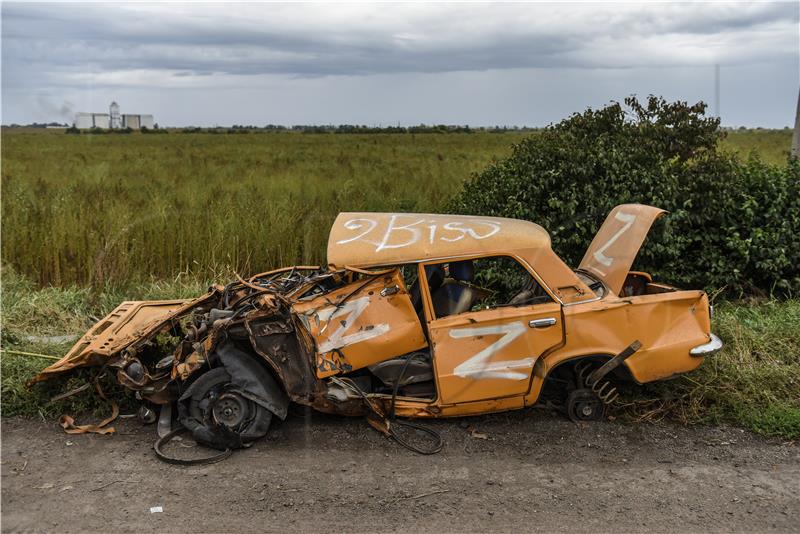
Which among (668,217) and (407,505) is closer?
(407,505)

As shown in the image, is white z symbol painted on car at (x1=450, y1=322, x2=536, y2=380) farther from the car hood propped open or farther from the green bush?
the green bush

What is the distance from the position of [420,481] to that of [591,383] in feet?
5.63

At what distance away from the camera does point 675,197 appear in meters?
8.41

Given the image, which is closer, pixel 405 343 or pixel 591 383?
pixel 405 343

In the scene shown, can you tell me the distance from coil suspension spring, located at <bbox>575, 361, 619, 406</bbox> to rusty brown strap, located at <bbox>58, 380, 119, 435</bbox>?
3.74 meters

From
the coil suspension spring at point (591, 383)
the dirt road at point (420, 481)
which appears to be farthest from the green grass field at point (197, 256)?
the dirt road at point (420, 481)

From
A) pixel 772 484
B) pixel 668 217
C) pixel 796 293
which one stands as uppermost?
pixel 668 217

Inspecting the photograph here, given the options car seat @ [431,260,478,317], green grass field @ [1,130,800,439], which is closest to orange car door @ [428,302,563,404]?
car seat @ [431,260,478,317]

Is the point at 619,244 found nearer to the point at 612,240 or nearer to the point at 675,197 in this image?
the point at 612,240

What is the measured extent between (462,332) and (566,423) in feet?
3.98

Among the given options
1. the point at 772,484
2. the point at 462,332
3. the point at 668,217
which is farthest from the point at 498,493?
the point at 668,217

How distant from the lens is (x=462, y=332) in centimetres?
565

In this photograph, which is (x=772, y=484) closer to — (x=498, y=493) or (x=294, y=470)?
(x=498, y=493)

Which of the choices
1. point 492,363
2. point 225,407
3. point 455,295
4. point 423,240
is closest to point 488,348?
point 492,363
